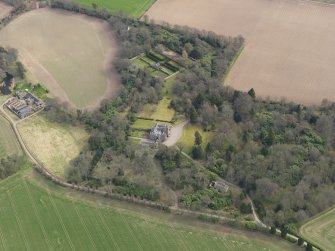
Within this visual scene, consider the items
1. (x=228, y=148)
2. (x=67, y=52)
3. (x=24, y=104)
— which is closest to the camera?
(x=228, y=148)

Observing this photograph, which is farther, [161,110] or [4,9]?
[4,9]

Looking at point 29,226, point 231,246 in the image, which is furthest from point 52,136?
point 231,246

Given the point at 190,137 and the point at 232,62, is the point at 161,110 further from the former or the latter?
the point at 232,62

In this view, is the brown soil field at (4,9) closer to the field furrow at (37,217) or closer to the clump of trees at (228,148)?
the clump of trees at (228,148)

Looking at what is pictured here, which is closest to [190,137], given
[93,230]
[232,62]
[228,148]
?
[228,148]

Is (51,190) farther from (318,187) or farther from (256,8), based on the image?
(256,8)

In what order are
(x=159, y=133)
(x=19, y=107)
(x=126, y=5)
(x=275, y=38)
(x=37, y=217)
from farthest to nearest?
1. (x=126, y=5)
2. (x=275, y=38)
3. (x=19, y=107)
4. (x=159, y=133)
5. (x=37, y=217)

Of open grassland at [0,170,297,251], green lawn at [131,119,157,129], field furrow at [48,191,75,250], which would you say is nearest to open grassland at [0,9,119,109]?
green lawn at [131,119,157,129]

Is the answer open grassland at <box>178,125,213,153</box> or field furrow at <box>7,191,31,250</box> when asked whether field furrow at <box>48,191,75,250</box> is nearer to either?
field furrow at <box>7,191,31,250</box>

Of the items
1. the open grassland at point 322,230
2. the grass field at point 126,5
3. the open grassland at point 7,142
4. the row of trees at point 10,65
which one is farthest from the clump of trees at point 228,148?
the grass field at point 126,5
